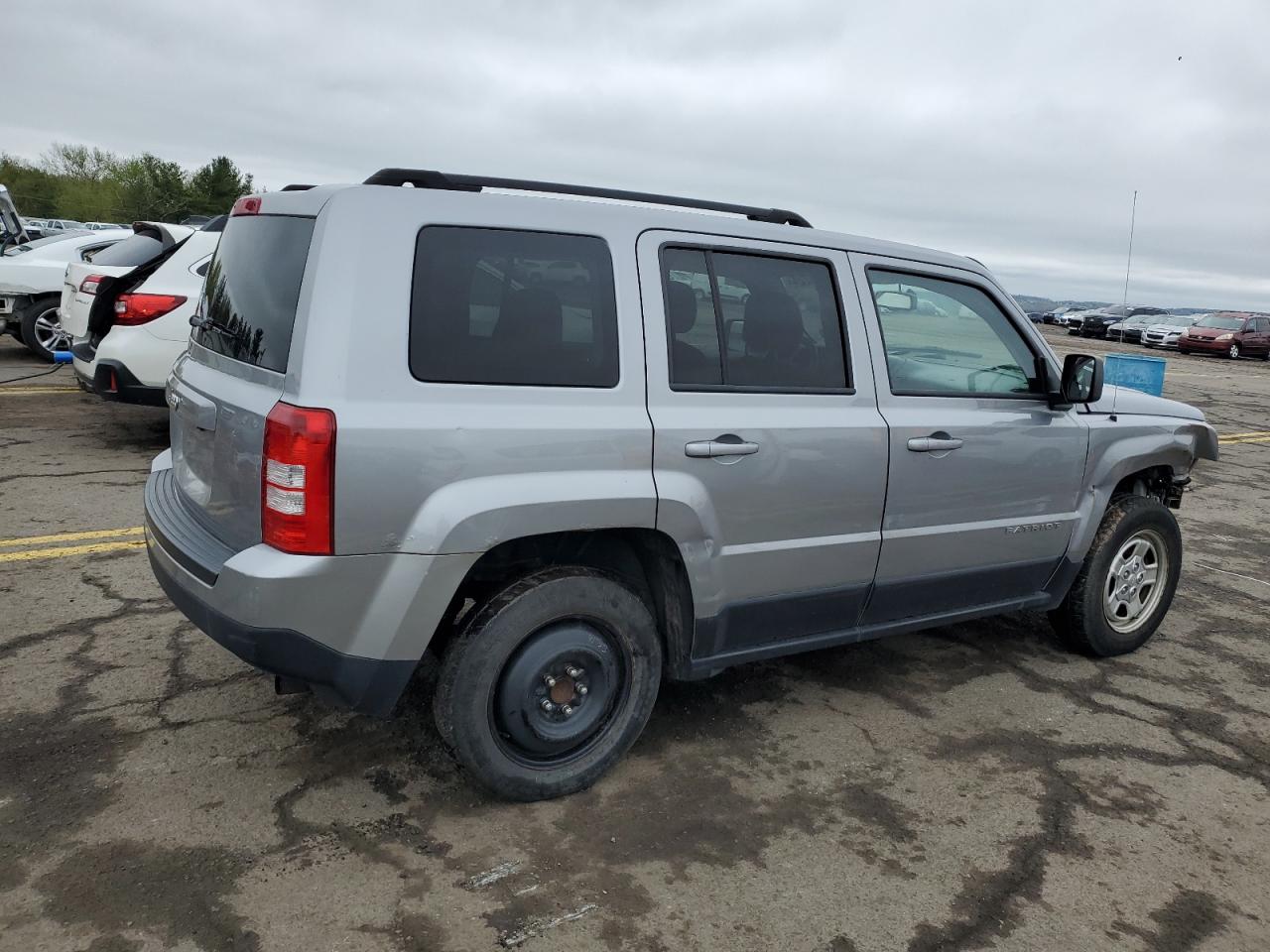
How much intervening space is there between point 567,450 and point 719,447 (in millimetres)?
539

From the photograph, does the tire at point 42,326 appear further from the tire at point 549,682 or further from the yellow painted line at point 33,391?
the tire at point 549,682

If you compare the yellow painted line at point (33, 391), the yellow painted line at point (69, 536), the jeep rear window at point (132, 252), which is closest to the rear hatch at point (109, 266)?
the jeep rear window at point (132, 252)

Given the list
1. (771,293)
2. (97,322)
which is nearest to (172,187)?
(97,322)

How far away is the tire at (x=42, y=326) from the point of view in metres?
12.2

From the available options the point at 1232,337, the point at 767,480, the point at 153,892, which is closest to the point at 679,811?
the point at 767,480

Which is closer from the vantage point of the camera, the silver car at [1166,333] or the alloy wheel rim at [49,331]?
the alloy wheel rim at [49,331]

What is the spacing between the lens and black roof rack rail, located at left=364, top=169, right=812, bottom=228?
311 cm

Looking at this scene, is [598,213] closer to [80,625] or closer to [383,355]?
[383,355]

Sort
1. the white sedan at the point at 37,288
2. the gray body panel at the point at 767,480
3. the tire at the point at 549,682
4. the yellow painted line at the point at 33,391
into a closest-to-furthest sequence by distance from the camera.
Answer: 1. the tire at the point at 549,682
2. the gray body panel at the point at 767,480
3. the yellow painted line at the point at 33,391
4. the white sedan at the point at 37,288

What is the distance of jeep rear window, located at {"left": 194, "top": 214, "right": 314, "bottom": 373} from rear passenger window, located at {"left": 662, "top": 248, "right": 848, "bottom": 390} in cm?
114

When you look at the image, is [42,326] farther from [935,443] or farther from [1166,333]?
[1166,333]

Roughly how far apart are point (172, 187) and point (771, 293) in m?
91.9

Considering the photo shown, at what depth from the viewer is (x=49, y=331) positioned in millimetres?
12523

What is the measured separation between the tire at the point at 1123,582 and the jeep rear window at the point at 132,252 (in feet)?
26.4
